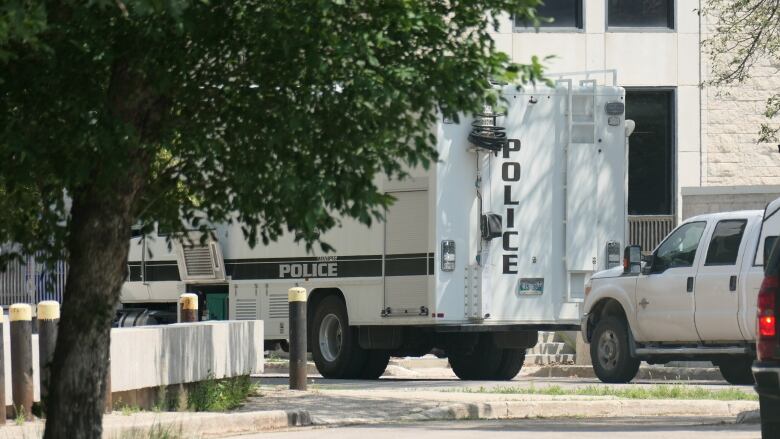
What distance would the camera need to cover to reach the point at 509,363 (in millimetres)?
22016

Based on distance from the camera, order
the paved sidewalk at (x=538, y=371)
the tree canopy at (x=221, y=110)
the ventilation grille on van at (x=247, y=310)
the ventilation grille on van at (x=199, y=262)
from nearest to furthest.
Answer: the tree canopy at (x=221, y=110)
the ventilation grille on van at (x=247, y=310)
the ventilation grille on van at (x=199, y=262)
the paved sidewalk at (x=538, y=371)

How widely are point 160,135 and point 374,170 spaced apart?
1168 millimetres

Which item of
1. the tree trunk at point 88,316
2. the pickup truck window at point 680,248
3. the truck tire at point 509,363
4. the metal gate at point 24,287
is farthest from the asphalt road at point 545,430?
the metal gate at point 24,287

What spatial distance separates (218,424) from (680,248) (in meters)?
8.21

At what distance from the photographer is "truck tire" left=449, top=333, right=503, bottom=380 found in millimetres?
21891

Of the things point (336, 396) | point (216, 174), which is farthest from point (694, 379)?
point (216, 174)

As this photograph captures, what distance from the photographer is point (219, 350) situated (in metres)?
15.8

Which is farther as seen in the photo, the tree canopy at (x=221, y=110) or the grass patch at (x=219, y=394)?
the grass patch at (x=219, y=394)

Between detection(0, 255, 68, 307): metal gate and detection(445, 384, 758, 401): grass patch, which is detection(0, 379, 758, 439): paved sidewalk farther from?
detection(0, 255, 68, 307): metal gate

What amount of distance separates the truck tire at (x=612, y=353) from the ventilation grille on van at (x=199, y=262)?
543cm

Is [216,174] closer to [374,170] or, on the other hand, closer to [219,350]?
[374,170]

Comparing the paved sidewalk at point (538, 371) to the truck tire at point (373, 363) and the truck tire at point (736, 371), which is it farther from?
the truck tire at point (373, 363)

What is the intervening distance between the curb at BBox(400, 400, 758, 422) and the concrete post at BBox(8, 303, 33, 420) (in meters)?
3.30

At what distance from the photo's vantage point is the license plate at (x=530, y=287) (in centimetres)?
2075
